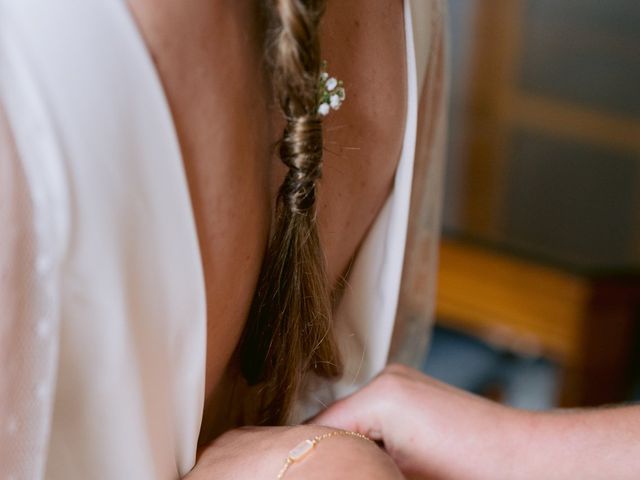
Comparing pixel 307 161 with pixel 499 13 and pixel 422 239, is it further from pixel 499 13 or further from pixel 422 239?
pixel 499 13

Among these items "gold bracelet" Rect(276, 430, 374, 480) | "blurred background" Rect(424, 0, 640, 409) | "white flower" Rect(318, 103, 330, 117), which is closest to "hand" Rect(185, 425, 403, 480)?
"gold bracelet" Rect(276, 430, 374, 480)

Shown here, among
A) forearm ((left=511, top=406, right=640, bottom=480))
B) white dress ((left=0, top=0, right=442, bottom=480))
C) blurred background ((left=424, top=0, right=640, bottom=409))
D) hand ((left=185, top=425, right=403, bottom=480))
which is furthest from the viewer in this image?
blurred background ((left=424, top=0, right=640, bottom=409))

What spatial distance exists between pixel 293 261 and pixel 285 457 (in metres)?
0.16

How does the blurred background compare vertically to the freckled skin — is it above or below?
below

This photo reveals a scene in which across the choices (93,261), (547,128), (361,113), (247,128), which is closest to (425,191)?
(361,113)

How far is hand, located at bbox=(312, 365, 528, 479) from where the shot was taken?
2.82 feet

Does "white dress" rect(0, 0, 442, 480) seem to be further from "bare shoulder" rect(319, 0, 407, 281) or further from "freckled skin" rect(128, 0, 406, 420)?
"bare shoulder" rect(319, 0, 407, 281)

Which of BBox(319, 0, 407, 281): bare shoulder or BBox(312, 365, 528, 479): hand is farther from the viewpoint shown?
BBox(312, 365, 528, 479): hand

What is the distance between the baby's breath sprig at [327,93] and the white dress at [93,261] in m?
0.12

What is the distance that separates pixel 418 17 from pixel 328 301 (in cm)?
27

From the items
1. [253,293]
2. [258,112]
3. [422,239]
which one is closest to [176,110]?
[258,112]

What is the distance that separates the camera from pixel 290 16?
627 millimetres

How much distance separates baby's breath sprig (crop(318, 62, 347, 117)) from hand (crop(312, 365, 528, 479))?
1.07 ft

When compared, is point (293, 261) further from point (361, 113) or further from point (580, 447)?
point (580, 447)
